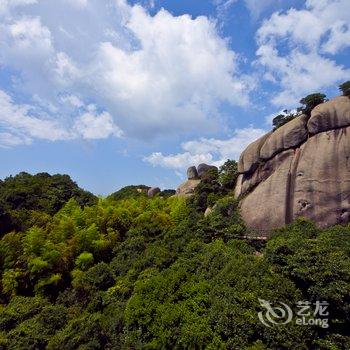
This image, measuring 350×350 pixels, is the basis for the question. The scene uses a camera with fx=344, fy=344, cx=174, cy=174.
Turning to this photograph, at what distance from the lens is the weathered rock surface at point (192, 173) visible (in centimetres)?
4512

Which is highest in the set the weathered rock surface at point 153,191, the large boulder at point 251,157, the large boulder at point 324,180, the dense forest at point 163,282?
the weathered rock surface at point 153,191

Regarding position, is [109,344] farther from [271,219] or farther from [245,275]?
[271,219]

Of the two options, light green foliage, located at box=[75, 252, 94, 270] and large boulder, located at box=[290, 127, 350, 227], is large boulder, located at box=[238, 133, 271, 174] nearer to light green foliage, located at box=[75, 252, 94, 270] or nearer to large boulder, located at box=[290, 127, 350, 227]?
large boulder, located at box=[290, 127, 350, 227]

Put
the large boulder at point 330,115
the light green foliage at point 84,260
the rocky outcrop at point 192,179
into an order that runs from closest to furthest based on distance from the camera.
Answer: the light green foliage at point 84,260 < the large boulder at point 330,115 < the rocky outcrop at point 192,179

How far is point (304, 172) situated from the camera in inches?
927

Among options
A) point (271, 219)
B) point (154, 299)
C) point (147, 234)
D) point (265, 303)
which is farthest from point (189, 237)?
point (265, 303)

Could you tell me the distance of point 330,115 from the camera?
2380 centimetres

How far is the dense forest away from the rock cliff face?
1.80 meters

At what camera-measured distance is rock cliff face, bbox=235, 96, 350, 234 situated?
22156 millimetres

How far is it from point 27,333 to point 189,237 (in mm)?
10977

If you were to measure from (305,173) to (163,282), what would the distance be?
13.6m

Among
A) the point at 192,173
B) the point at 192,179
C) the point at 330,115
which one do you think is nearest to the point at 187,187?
the point at 192,179

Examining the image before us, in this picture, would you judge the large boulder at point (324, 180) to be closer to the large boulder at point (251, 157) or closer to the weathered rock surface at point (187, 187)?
the large boulder at point (251, 157)

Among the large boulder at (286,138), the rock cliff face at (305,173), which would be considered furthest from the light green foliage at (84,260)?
the large boulder at (286,138)
